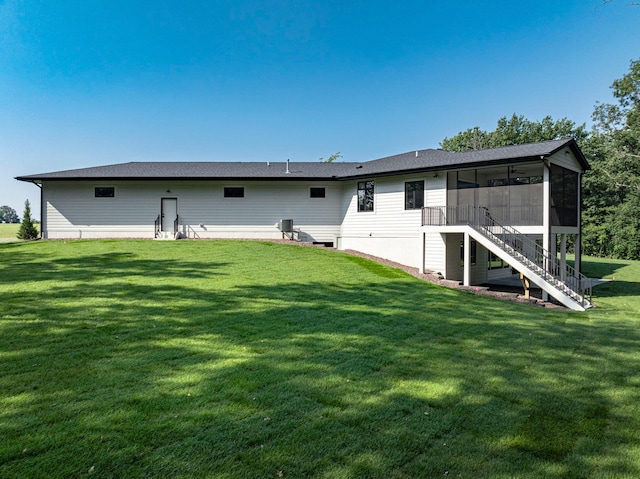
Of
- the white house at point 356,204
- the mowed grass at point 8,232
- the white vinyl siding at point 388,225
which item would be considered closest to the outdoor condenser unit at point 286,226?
the white house at point 356,204

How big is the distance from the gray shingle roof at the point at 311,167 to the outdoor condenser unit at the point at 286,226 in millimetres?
2204

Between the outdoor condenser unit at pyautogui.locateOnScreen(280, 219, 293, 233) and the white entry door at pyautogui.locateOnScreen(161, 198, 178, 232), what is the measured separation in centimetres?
563

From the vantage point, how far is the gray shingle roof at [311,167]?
13.1 m

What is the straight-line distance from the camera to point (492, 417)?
10.8ft

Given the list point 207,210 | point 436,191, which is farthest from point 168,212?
point 436,191

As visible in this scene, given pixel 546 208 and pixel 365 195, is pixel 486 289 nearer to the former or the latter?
pixel 546 208

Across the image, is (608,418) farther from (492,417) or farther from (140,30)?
(140,30)

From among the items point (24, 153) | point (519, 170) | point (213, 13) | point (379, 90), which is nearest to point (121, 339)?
point (519, 170)

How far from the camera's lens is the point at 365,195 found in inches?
690

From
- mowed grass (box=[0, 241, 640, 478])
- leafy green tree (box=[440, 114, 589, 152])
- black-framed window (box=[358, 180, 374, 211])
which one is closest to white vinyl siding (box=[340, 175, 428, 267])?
black-framed window (box=[358, 180, 374, 211])

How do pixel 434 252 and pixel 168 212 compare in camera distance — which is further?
pixel 168 212

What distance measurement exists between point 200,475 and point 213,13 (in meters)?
19.5

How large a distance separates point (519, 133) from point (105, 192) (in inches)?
1631

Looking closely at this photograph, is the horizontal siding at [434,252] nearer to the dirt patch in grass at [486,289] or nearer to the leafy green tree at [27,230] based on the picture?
the dirt patch in grass at [486,289]
